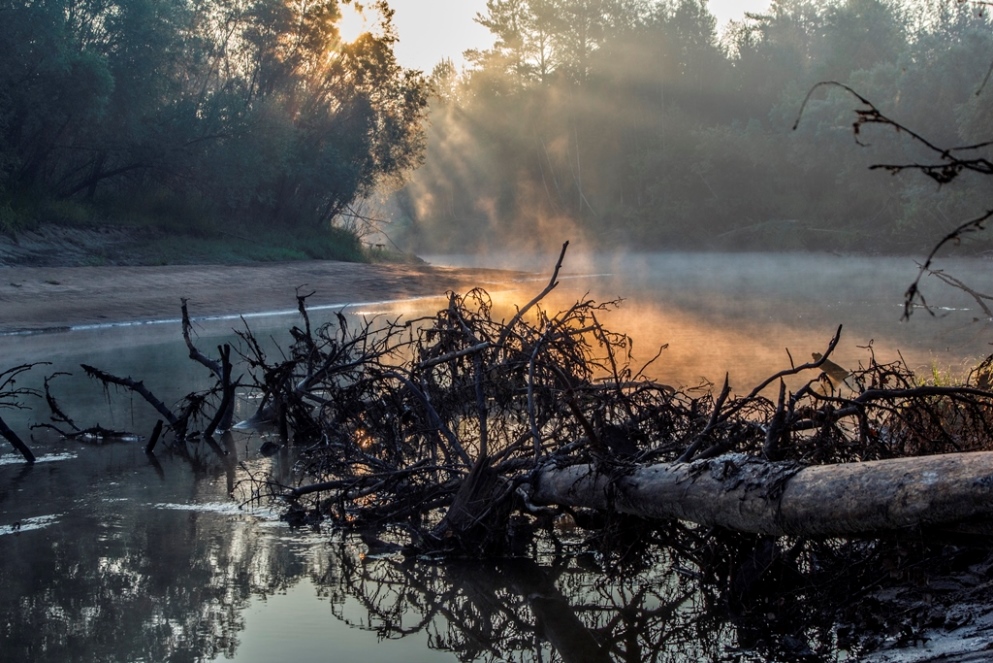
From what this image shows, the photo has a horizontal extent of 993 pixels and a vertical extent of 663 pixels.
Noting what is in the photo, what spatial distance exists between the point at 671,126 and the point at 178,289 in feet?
136

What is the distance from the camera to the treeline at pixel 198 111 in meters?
25.2

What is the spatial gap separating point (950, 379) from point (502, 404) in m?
3.51

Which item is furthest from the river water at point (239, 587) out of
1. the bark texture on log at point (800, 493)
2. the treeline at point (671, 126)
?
the treeline at point (671, 126)

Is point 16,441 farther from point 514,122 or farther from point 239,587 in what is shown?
point 514,122

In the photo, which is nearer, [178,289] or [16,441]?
[16,441]

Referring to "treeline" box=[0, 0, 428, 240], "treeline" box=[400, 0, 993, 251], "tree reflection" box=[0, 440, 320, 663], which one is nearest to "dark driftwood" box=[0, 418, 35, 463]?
"tree reflection" box=[0, 440, 320, 663]

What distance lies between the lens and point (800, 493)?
3.67 metres

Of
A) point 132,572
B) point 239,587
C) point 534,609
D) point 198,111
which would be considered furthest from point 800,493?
point 198,111

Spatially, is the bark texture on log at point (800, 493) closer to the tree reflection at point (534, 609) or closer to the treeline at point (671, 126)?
the tree reflection at point (534, 609)

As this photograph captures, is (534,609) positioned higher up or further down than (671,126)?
further down

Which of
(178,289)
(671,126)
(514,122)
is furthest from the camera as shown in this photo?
(514,122)

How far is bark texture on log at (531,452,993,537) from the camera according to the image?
3.21 meters

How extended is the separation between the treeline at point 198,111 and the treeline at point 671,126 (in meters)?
18.8

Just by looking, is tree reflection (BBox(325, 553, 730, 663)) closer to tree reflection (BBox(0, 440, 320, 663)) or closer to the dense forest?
tree reflection (BBox(0, 440, 320, 663))
